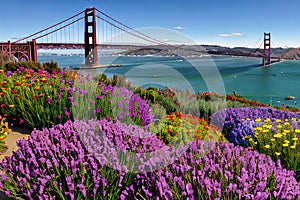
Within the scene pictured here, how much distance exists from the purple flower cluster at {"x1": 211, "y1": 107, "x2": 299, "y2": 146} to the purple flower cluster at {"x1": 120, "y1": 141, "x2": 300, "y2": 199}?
182 centimetres

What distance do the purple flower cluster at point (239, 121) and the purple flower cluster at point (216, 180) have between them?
5.96 feet

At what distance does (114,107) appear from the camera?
15.3 feet

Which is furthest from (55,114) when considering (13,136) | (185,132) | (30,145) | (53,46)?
(53,46)

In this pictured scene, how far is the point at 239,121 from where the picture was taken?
16.7 ft

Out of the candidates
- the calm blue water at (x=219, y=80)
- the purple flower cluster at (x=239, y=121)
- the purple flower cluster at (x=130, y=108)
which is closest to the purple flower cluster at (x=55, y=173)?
the purple flower cluster at (x=130, y=108)

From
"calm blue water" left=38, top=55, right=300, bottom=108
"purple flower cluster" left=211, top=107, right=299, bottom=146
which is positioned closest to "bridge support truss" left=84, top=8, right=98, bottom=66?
"calm blue water" left=38, top=55, right=300, bottom=108

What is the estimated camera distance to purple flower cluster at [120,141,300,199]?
202 centimetres

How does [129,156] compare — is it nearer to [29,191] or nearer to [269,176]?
[29,191]

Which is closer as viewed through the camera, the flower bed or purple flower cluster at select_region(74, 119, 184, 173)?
the flower bed

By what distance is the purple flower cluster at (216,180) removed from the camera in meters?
2.02

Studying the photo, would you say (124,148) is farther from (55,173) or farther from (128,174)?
(55,173)

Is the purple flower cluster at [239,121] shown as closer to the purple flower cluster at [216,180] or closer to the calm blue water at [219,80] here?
the purple flower cluster at [216,180]

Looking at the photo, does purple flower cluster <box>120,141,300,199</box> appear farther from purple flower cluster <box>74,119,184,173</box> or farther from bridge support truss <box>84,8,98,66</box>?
bridge support truss <box>84,8,98,66</box>

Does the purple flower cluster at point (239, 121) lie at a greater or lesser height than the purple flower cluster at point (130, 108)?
lesser
